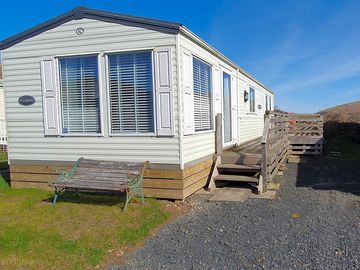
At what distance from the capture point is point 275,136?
905cm

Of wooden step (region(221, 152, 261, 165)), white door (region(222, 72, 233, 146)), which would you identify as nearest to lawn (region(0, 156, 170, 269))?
wooden step (region(221, 152, 261, 165))

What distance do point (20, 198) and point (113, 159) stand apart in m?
1.86

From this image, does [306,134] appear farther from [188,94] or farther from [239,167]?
[188,94]

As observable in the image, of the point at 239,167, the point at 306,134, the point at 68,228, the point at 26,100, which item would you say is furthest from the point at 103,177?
the point at 306,134

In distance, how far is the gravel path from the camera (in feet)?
13.1

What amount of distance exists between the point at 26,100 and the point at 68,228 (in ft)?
11.5

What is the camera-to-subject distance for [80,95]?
7223mm

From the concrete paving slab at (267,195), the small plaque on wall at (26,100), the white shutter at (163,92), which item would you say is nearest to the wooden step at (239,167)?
the concrete paving slab at (267,195)

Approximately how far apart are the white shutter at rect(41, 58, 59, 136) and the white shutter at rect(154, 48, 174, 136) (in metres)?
2.15

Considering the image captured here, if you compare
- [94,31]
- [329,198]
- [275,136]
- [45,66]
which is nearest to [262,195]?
[329,198]

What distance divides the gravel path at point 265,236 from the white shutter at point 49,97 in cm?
307

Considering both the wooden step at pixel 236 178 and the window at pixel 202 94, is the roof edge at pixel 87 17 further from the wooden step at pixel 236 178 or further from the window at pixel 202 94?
the wooden step at pixel 236 178

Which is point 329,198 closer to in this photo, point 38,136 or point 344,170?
point 344,170

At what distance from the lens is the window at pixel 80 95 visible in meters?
7.11
